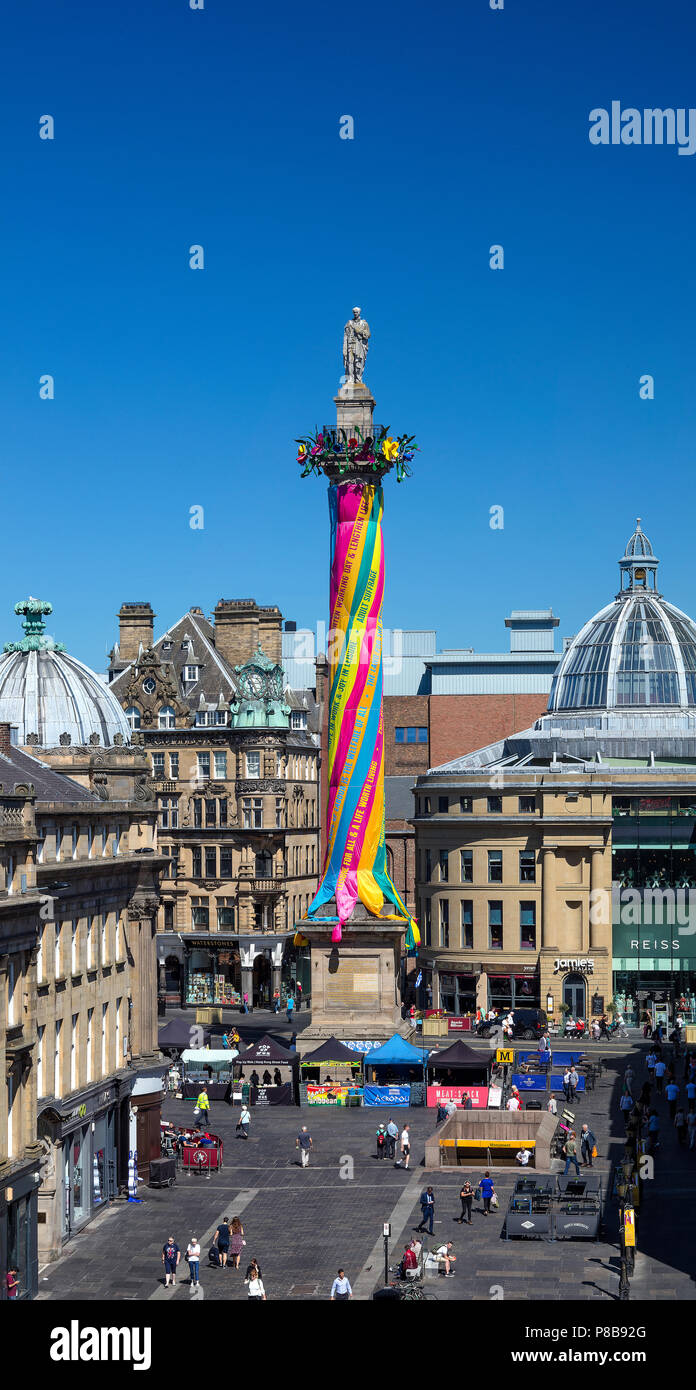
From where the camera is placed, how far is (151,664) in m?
114

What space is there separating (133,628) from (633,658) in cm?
3111

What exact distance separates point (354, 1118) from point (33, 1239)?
28658 millimetres

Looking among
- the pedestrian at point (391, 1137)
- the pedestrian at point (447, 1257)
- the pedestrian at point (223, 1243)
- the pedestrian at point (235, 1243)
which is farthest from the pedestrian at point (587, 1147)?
the pedestrian at point (223, 1243)

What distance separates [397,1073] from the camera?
244ft

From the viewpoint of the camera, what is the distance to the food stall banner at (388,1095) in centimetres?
7262

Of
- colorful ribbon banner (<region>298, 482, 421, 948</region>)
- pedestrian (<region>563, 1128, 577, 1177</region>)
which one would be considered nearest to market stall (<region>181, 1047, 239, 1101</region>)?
colorful ribbon banner (<region>298, 482, 421, 948</region>)

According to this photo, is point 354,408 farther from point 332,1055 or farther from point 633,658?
point 633,658

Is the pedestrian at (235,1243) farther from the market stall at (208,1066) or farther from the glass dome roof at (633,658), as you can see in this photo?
the glass dome roof at (633,658)

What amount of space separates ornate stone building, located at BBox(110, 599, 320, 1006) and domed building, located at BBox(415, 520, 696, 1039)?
879cm

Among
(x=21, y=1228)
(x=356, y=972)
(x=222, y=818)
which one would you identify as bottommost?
(x=21, y=1228)

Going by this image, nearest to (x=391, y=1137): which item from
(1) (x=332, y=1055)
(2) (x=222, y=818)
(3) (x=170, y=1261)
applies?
(1) (x=332, y=1055)

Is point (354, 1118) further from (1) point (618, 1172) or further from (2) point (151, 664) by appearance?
(2) point (151, 664)

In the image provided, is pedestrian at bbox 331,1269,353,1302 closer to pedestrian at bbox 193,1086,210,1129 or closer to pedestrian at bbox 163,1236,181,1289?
pedestrian at bbox 163,1236,181,1289
